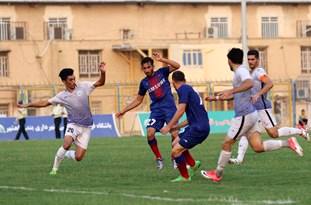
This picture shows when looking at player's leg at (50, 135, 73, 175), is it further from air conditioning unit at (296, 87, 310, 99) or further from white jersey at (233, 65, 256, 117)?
air conditioning unit at (296, 87, 310, 99)

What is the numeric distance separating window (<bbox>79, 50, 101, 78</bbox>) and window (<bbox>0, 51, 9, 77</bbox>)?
4.82m

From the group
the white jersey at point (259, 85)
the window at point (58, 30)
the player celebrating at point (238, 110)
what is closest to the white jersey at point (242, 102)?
the player celebrating at point (238, 110)

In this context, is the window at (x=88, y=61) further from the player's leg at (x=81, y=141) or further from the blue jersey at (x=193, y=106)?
the blue jersey at (x=193, y=106)

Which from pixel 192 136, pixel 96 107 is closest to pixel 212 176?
pixel 192 136

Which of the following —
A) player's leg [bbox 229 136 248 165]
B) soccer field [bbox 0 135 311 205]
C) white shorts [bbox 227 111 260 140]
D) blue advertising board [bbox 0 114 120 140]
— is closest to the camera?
soccer field [bbox 0 135 311 205]

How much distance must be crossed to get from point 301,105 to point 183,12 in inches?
424

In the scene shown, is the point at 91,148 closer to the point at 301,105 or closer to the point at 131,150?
the point at 131,150

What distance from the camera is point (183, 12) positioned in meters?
72.6

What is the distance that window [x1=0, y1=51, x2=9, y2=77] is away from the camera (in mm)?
66938

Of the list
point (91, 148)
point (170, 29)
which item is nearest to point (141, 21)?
point (170, 29)

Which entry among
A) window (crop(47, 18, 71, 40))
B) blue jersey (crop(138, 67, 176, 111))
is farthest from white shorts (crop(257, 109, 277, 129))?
window (crop(47, 18, 71, 40))

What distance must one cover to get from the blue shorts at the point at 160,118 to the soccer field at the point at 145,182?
2.68 ft

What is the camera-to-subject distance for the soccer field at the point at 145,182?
48.4 ft

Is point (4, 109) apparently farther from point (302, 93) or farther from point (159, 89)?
point (159, 89)
